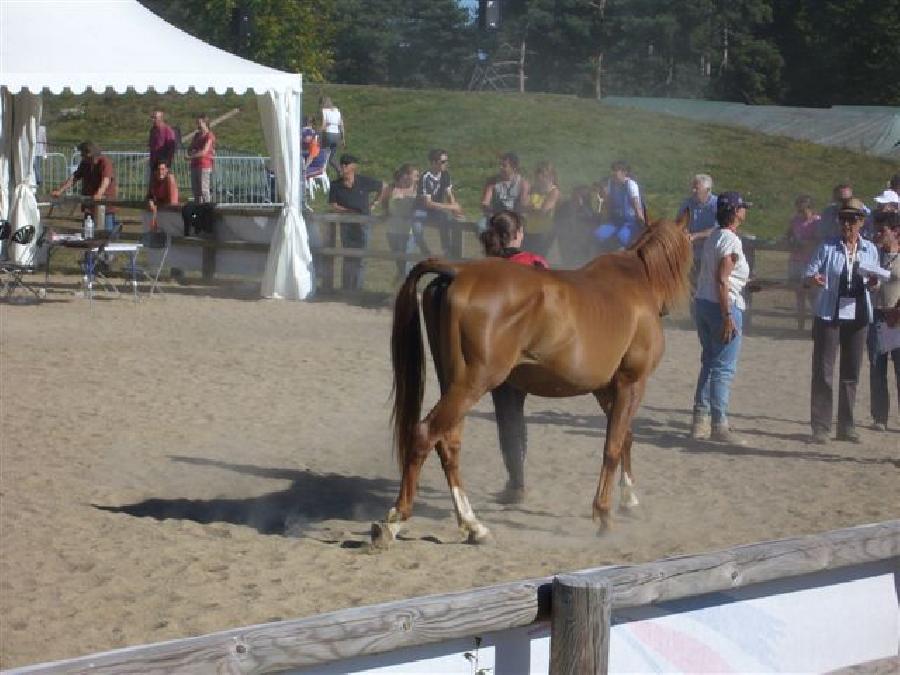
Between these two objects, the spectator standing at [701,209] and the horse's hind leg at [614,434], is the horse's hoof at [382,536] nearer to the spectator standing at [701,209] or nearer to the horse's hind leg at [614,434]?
the horse's hind leg at [614,434]

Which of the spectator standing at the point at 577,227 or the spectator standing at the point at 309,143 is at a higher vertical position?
the spectator standing at the point at 309,143

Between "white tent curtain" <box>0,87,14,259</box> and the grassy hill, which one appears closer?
"white tent curtain" <box>0,87,14,259</box>

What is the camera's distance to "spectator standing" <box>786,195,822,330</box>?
16.8 m

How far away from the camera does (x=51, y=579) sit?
7059mm

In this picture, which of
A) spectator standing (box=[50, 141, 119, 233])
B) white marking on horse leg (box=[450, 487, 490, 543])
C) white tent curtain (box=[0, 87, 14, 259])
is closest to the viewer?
white marking on horse leg (box=[450, 487, 490, 543])

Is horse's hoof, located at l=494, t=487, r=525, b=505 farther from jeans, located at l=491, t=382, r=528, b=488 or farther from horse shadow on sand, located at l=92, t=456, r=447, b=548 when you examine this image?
horse shadow on sand, located at l=92, t=456, r=447, b=548

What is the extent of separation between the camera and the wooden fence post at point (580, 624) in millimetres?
3975

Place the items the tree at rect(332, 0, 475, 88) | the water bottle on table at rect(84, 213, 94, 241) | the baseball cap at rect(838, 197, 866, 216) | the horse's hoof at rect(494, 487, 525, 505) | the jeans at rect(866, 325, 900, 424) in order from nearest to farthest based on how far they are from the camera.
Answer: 1. the horse's hoof at rect(494, 487, 525, 505)
2. the baseball cap at rect(838, 197, 866, 216)
3. the jeans at rect(866, 325, 900, 424)
4. the water bottle on table at rect(84, 213, 94, 241)
5. the tree at rect(332, 0, 475, 88)

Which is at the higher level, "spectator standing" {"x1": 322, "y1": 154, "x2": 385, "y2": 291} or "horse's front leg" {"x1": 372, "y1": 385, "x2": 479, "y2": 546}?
"spectator standing" {"x1": 322, "y1": 154, "x2": 385, "y2": 291}

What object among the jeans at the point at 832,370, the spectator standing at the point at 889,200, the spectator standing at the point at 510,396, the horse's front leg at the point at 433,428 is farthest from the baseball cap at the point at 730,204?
the horse's front leg at the point at 433,428

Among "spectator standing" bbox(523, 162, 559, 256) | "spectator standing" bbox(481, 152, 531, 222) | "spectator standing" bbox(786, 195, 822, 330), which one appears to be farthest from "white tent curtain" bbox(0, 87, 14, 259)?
"spectator standing" bbox(786, 195, 822, 330)

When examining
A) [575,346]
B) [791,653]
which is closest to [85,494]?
[575,346]

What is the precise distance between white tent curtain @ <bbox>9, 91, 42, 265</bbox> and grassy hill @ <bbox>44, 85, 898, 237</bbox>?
1316 cm

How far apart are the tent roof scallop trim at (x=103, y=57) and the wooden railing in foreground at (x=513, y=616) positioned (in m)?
14.6
